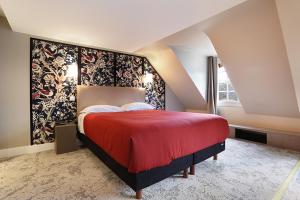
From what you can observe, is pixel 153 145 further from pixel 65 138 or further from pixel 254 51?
pixel 254 51

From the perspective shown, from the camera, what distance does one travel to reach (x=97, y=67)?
13.2 ft

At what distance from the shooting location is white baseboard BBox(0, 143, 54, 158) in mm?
2986

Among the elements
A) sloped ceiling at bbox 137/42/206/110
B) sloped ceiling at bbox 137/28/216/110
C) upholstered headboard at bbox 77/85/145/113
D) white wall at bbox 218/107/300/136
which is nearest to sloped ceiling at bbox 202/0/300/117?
white wall at bbox 218/107/300/136

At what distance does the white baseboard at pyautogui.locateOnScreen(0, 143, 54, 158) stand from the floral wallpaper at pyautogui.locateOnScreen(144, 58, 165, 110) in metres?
2.76

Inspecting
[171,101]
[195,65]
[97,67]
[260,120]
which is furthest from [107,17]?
[260,120]

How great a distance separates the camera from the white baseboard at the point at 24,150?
9.80 ft

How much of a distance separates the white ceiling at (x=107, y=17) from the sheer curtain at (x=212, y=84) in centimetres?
245

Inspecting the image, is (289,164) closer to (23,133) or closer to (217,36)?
(217,36)

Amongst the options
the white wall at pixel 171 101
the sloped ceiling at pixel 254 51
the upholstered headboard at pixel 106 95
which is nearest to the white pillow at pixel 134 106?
the upholstered headboard at pixel 106 95

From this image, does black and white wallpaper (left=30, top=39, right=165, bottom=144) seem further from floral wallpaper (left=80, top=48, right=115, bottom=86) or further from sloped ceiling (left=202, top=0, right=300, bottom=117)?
sloped ceiling (left=202, top=0, right=300, bottom=117)

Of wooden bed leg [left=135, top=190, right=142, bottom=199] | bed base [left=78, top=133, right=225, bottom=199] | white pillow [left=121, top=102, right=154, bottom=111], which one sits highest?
white pillow [left=121, top=102, right=154, bottom=111]

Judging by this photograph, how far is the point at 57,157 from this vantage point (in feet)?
9.74

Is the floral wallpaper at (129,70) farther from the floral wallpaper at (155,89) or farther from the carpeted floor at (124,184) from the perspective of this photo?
the carpeted floor at (124,184)

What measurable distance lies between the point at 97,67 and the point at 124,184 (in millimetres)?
2857
